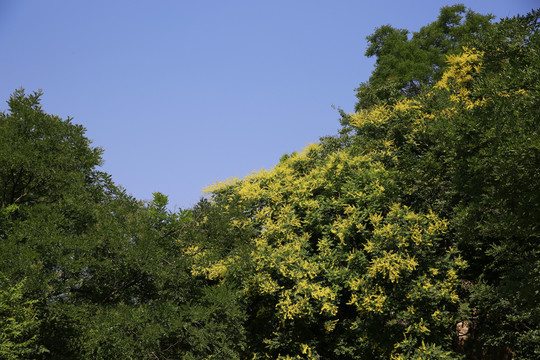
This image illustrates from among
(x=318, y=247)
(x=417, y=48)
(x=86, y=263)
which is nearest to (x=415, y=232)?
(x=318, y=247)

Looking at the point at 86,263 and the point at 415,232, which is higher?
the point at 415,232

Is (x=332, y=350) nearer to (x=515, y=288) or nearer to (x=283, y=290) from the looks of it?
(x=283, y=290)

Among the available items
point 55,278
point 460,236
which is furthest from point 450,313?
point 55,278

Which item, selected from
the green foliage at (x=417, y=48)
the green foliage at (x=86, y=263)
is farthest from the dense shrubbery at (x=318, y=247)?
the green foliage at (x=417, y=48)

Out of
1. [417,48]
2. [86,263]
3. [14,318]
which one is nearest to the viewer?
[14,318]

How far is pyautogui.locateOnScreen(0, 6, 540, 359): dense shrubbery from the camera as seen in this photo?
1596 centimetres

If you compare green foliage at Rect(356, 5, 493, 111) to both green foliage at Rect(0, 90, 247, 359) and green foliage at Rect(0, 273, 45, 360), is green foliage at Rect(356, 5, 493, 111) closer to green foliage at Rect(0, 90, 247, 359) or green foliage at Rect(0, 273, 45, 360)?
green foliage at Rect(0, 90, 247, 359)

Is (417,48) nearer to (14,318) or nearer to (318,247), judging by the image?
(318,247)

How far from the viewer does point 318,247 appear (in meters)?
21.8

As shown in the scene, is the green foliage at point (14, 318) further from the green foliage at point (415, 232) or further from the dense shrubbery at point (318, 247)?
the green foliage at point (415, 232)

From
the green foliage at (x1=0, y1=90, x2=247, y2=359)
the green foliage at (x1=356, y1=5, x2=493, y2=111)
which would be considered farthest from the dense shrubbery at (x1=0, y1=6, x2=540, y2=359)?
the green foliage at (x1=356, y1=5, x2=493, y2=111)

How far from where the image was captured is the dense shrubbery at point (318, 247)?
16.0 metres

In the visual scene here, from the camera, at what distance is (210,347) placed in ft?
61.5

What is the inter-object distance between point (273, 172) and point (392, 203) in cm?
678
